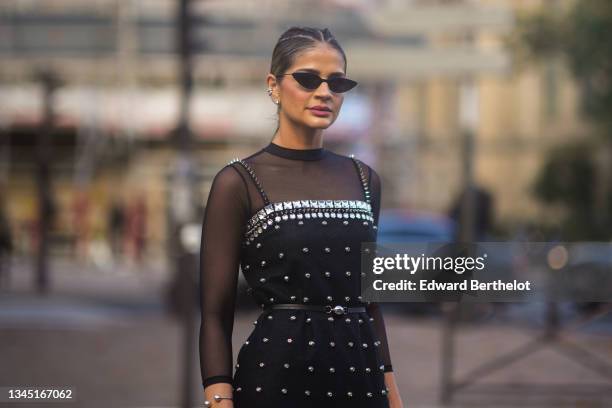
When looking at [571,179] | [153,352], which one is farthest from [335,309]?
[571,179]

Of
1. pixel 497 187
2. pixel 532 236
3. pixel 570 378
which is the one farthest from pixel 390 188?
pixel 570 378

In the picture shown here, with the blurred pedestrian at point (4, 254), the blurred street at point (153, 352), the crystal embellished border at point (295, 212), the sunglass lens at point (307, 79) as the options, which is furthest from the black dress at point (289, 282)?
the blurred pedestrian at point (4, 254)

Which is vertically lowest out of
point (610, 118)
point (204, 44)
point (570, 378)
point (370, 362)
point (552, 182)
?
point (370, 362)

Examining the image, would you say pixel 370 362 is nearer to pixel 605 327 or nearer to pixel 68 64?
pixel 605 327

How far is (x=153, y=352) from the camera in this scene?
14305 millimetres

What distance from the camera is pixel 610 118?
2816cm

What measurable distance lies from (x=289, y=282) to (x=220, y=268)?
0.16 metres

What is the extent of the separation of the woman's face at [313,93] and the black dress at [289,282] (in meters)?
0.08

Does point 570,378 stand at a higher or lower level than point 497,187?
lower

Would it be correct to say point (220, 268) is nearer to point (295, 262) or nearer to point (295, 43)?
point (295, 262)

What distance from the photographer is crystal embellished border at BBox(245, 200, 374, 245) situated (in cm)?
323

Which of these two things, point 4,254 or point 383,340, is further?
point 4,254

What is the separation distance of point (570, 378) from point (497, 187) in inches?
1864

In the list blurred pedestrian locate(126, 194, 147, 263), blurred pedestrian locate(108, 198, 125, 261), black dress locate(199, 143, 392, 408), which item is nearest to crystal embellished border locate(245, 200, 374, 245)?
black dress locate(199, 143, 392, 408)
